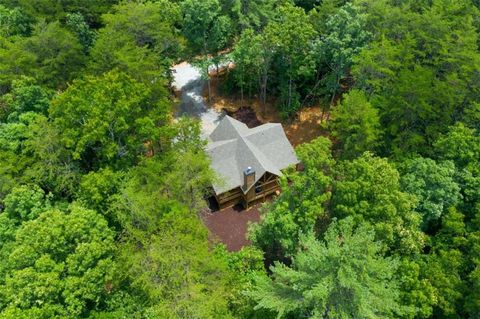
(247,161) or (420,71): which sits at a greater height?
(420,71)

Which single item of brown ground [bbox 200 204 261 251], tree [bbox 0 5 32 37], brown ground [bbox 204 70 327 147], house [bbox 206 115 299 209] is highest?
tree [bbox 0 5 32 37]

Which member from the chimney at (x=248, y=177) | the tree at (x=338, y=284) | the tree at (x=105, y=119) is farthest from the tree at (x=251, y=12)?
the tree at (x=338, y=284)

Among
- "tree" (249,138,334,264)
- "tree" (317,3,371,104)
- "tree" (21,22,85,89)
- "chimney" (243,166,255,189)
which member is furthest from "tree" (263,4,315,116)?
"tree" (21,22,85,89)

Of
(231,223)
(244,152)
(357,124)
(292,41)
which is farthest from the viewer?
(292,41)

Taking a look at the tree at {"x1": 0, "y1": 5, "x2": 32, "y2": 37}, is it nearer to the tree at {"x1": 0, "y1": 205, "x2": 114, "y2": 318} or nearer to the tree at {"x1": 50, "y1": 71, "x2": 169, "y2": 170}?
the tree at {"x1": 50, "y1": 71, "x2": 169, "y2": 170}

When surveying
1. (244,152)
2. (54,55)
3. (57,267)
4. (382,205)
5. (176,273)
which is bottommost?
(244,152)

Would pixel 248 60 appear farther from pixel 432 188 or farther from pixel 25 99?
pixel 432 188

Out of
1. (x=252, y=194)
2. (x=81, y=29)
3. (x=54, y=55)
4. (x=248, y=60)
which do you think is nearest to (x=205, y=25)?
(x=248, y=60)

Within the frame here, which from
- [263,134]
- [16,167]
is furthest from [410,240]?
[16,167]
